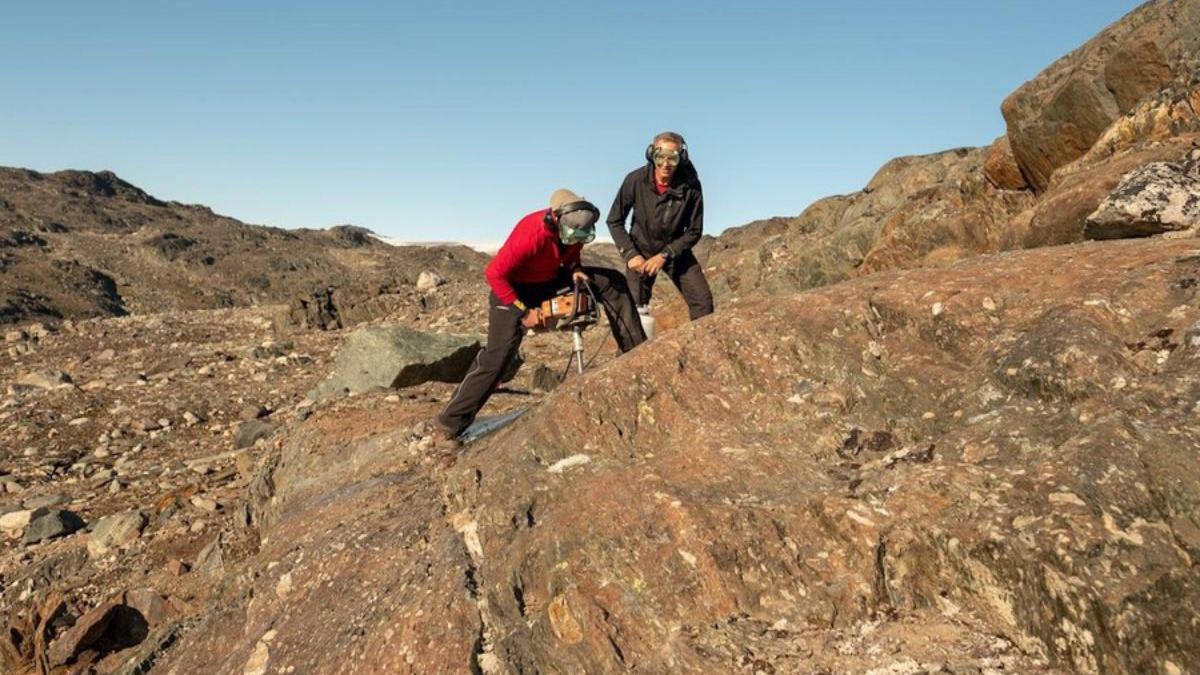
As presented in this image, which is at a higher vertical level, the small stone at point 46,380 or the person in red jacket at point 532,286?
the small stone at point 46,380

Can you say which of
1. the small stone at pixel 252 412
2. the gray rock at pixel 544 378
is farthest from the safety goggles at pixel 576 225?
the small stone at pixel 252 412

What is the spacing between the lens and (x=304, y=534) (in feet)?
21.7

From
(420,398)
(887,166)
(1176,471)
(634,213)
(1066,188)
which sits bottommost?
(1176,471)

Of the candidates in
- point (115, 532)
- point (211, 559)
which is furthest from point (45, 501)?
point (211, 559)

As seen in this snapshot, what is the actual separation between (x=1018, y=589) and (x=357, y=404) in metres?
7.42

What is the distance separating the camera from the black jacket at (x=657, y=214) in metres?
7.96

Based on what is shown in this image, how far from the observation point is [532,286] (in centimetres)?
735

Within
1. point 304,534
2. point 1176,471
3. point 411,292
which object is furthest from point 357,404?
point 411,292

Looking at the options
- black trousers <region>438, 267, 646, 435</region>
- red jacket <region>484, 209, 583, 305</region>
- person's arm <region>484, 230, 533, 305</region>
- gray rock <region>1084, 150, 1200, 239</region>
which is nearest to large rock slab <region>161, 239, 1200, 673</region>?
black trousers <region>438, 267, 646, 435</region>

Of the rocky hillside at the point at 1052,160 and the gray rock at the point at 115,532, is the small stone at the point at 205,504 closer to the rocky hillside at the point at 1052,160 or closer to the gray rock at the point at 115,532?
the gray rock at the point at 115,532

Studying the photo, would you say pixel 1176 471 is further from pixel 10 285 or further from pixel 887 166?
pixel 10 285

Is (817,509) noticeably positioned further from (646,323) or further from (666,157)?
(666,157)

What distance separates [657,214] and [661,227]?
140mm

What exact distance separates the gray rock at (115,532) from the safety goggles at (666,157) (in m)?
8.09
